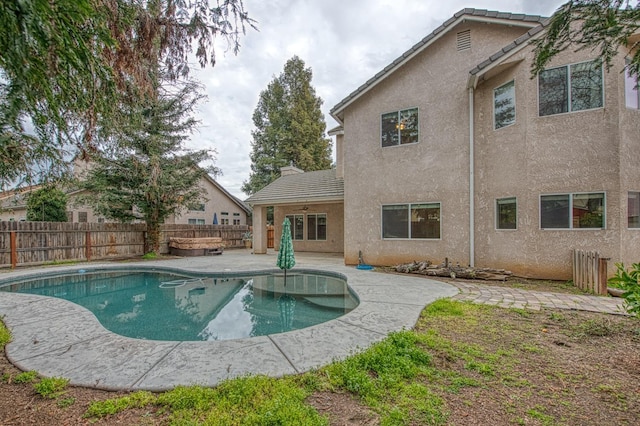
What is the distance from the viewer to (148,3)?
3.74m

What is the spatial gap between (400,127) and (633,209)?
22.0ft

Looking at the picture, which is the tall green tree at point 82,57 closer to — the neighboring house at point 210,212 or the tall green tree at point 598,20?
the tall green tree at point 598,20

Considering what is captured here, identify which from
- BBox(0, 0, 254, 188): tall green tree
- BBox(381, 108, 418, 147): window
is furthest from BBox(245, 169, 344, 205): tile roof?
BBox(0, 0, 254, 188): tall green tree

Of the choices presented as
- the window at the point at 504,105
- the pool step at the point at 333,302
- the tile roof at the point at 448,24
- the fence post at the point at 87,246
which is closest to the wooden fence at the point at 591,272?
the window at the point at 504,105

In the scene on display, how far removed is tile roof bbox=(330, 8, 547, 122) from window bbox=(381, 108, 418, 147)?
4.40 feet

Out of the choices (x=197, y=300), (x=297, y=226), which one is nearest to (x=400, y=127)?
(x=197, y=300)

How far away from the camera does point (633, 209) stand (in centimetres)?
744

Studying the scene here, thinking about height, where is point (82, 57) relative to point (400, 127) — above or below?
below

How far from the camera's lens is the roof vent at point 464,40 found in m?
9.35

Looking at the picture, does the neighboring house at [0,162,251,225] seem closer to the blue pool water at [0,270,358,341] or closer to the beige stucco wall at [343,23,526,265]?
the blue pool water at [0,270,358,341]

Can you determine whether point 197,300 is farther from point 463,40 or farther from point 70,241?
point 463,40

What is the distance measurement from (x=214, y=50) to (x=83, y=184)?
12.6 metres

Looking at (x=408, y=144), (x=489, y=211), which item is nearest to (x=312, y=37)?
(x=408, y=144)

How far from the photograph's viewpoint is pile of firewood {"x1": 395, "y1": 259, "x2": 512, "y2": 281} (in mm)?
8195
